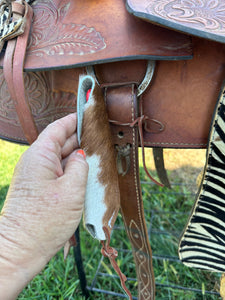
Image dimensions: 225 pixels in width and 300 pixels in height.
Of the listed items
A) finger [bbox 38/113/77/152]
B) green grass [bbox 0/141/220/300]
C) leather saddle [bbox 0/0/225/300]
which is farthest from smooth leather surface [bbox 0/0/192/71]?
green grass [bbox 0/141/220/300]

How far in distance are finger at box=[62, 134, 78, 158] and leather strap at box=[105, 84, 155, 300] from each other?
10 cm

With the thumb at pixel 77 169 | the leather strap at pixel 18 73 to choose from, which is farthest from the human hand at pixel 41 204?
the leather strap at pixel 18 73

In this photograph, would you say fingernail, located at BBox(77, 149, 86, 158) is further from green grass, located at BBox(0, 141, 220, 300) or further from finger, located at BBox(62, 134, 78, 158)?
green grass, located at BBox(0, 141, 220, 300)

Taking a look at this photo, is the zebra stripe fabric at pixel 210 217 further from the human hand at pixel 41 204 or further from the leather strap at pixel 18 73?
the leather strap at pixel 18 73

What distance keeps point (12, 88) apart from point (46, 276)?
0.94 meters

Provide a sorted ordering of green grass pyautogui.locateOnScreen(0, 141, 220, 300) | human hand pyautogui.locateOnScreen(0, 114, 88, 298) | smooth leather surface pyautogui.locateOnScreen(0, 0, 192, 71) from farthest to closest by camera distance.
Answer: green grass pyautogui.locateOnScreen(0, 141, 220, 300) → smooth leather surface pyautogui.locateOnScreen(0, 0, 192, 71) → human hand pyautogui.locateOnScreen(0, 114, 88, 298)

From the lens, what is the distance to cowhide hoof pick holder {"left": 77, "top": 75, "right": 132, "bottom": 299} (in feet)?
1.76

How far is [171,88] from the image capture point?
1.96ft

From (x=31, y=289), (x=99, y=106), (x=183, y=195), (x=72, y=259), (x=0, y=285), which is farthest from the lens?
(x=183, y=195)

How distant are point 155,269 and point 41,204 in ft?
3.10

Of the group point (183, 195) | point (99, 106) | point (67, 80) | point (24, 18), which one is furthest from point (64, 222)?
point (183, 195)

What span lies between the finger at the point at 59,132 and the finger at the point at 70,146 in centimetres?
1

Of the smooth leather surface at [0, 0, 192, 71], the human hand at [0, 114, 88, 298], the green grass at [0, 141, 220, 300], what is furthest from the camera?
the green grass at [0, 141, 220, 300]

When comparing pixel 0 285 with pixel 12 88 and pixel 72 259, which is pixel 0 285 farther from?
pixel 72 259
